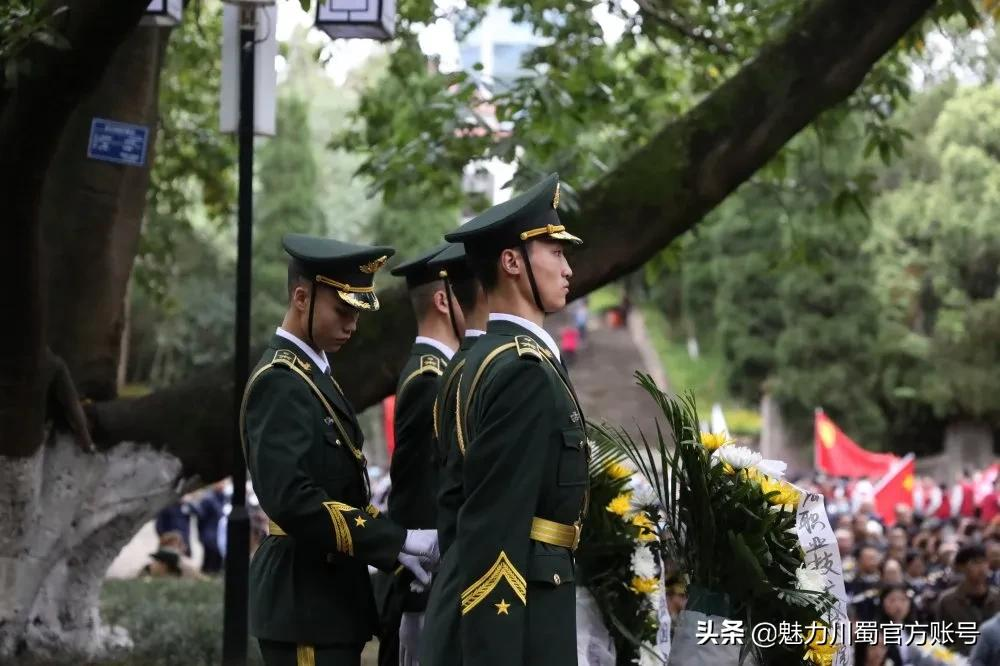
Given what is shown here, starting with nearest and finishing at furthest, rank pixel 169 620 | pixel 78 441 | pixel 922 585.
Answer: pixel 78 441 < pixel 169 620 < pixel 922 585

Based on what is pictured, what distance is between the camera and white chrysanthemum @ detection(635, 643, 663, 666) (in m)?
6.03

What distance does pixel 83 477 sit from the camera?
9.25m

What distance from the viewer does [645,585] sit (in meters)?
6.29

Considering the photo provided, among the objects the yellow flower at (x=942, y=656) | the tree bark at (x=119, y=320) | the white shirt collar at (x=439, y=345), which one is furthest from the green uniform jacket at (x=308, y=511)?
the tree bark at (x=119, y=320)

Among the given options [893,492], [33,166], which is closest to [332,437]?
[33,166]

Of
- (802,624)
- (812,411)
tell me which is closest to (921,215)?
(812,411)

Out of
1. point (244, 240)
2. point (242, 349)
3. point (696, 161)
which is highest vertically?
point (696, 161)

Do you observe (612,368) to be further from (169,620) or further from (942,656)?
(942,656)

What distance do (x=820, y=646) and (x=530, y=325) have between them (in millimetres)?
1542

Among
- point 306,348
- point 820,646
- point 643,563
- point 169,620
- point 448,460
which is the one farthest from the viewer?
point 169,620

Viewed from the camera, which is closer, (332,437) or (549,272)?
(549,272)

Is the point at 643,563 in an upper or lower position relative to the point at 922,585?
lower

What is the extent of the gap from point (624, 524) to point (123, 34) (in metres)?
2.87

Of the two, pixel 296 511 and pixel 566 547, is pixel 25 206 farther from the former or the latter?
pixel 566 547
